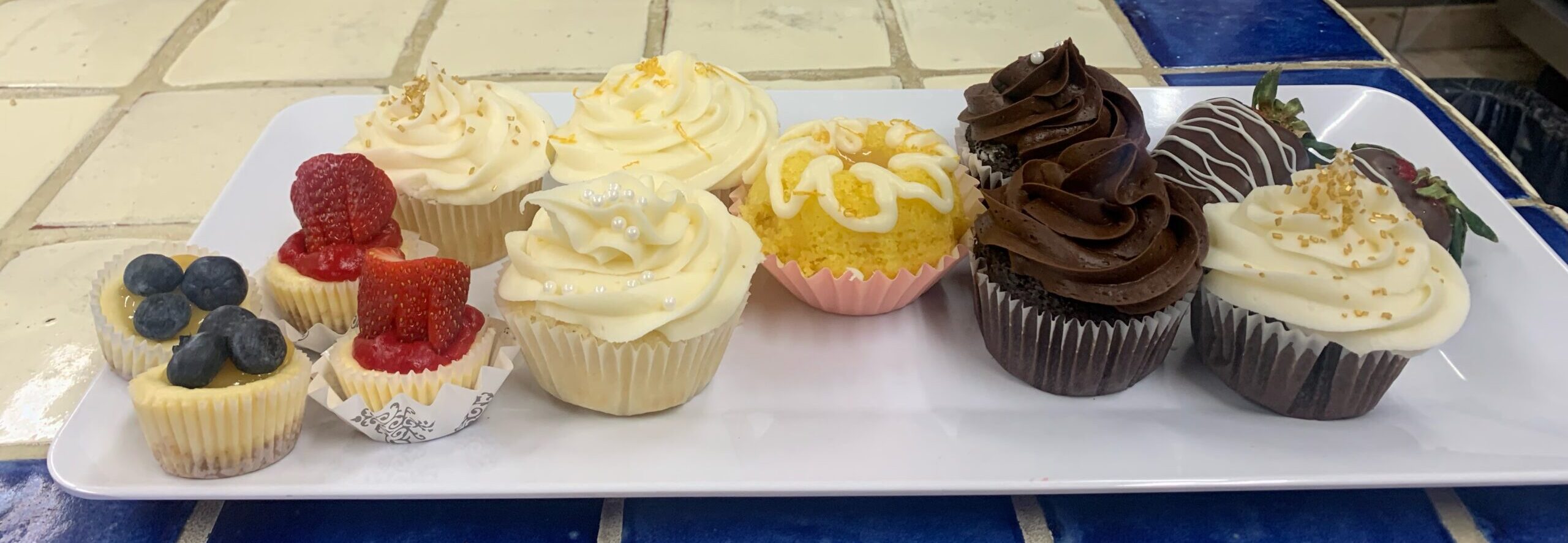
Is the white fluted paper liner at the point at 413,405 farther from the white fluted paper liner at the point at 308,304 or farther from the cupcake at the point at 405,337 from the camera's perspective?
the white fluted paper liner at the point at 308,304

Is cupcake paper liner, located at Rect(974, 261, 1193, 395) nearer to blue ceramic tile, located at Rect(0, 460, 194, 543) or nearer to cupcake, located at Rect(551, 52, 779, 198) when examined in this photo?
cupcake, located at Rect(551, 52, 779, 198)

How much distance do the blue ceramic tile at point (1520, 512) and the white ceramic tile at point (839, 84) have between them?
5.67 feet

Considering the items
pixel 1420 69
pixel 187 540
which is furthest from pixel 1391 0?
pixel 187 540

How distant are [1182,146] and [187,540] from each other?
1.77 m

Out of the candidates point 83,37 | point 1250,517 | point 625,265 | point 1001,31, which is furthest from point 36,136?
point 1250,517

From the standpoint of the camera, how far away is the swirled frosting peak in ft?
4.93

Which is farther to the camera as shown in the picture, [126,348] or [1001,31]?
[1001,31]

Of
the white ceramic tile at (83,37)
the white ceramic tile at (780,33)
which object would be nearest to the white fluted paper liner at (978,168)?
the white ceramic tile at (780,33)

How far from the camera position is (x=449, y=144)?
74.5 inches

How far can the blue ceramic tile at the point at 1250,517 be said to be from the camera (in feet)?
4.71

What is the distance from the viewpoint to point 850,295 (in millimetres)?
1805

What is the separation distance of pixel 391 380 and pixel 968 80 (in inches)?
73.6

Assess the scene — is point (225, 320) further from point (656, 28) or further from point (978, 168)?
point (656, 28)

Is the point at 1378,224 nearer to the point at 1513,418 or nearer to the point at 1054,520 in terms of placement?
the point at 1513,418
